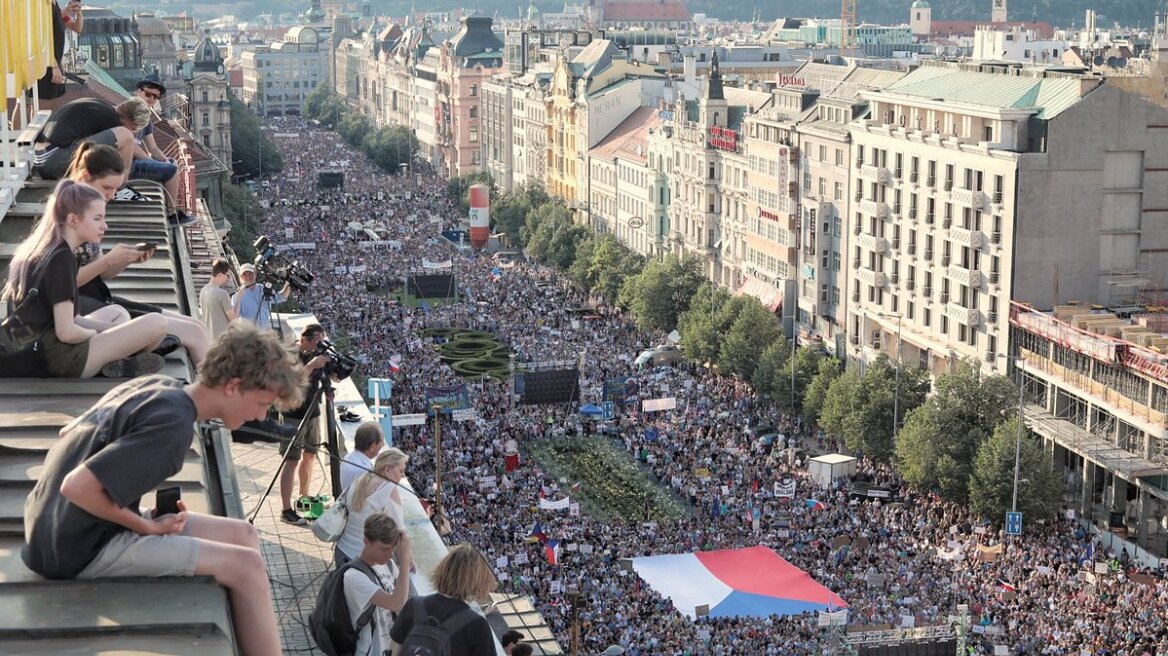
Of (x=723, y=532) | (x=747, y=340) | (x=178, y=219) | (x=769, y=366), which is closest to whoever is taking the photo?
(x=178, y=219)

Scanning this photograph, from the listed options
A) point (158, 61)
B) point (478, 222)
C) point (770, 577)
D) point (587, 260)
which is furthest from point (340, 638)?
point (158, 61)

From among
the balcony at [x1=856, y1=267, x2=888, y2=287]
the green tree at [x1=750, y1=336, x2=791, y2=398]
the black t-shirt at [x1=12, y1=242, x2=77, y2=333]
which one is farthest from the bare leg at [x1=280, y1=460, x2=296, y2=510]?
the balcony at [x1=856, y1=267, x2=888, y2=287]

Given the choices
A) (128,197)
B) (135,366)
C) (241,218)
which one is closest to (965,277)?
(128,197)

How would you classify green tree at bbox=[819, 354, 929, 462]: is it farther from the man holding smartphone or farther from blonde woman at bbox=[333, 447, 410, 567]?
the man holding smartphone

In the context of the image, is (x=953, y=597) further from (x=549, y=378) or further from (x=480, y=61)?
(x=480, y=61)

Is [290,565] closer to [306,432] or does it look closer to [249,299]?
[306,432]

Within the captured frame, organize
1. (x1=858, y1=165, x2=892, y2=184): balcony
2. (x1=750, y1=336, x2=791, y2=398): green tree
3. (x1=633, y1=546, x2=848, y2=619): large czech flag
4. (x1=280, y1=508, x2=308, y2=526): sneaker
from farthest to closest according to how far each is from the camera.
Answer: (x1=858, y1=165, x2=892, y2=184): balcony, (x1=750, y1=336, x2=791, y2=398): green tree, (x1=633, y1=546, x2=848, y2=619): large czech flag, (x1=280, y1=508, x2=308, y2=526): sneaker
